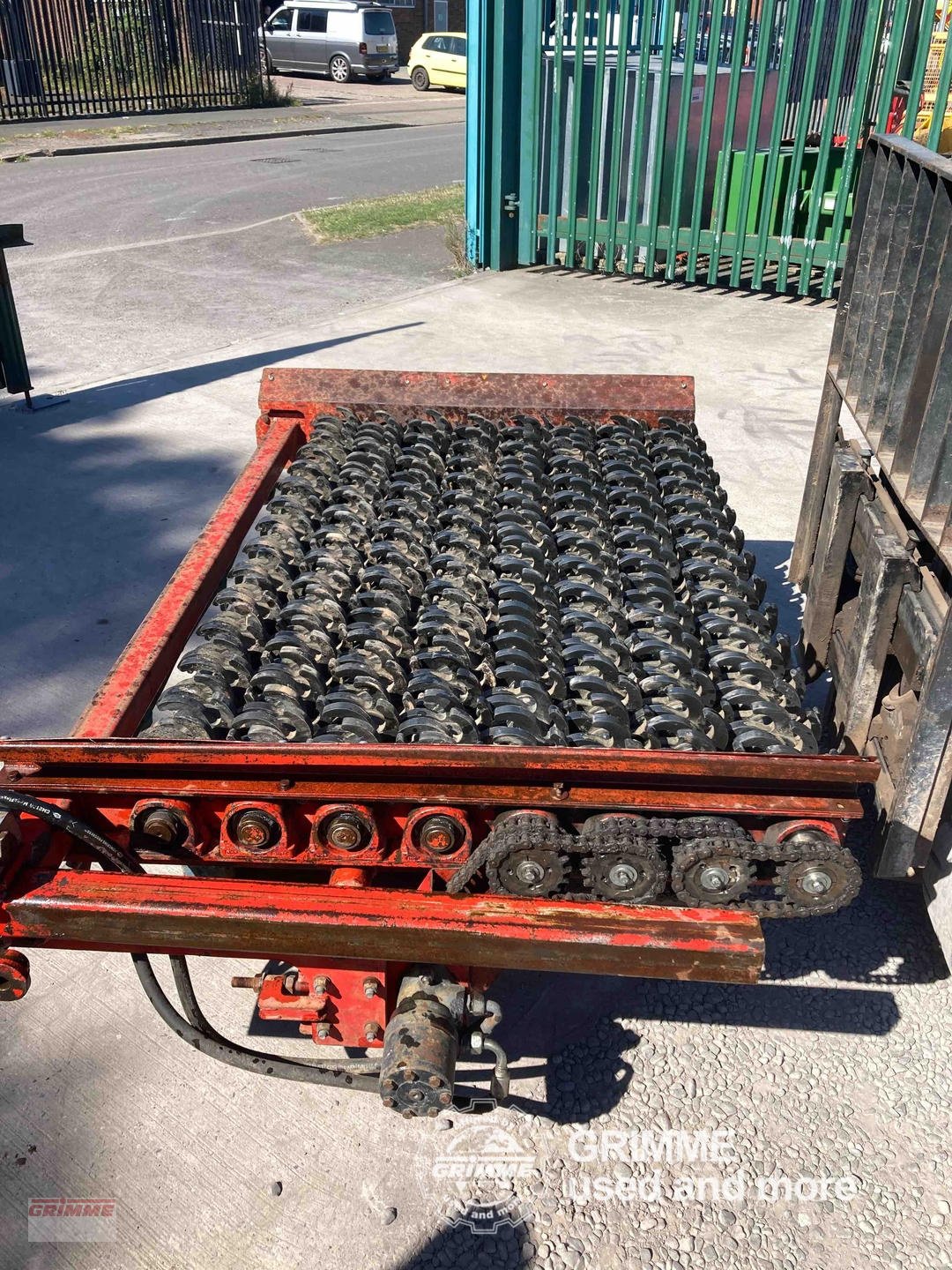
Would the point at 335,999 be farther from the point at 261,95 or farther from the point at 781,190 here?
the point at 261,95

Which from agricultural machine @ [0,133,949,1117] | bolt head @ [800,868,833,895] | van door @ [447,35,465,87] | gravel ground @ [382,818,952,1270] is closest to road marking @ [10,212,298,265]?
agricultural machine @ [0,133,949,1117]

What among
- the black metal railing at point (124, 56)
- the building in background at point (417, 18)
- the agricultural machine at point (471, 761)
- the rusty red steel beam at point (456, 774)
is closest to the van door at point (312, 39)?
the black metal railing at point (124, 56)

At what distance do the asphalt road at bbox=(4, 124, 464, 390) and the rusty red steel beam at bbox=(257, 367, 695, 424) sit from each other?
4.32m

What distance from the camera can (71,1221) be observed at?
2.54 m

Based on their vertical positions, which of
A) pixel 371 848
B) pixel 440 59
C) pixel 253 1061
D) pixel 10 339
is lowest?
pixel 253 1061

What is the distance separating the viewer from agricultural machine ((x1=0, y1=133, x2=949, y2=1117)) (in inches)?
89.7

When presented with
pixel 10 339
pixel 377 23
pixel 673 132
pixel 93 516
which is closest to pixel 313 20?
pixel 377 23

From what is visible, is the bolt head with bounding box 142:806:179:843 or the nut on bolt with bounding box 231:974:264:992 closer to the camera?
the bolt head with bounding box 142:806:179:843

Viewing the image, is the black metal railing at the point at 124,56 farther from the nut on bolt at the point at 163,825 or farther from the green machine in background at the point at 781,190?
the nut on bolt at the point at 163,825

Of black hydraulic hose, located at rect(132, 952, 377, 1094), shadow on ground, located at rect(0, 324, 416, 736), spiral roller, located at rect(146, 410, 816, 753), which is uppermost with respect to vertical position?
spiral roller, located at rect(146, 410, 816, 753)

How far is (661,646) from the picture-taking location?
9.68ft

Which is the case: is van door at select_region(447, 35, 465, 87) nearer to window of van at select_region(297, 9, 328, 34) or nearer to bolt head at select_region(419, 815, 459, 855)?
window of van at select_region(297, 9, 328, 34)

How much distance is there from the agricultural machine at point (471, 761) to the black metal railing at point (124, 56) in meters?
24.6

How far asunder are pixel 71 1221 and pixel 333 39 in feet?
113
